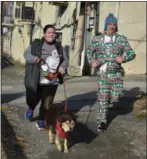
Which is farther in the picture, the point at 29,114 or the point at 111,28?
the point at 29,114

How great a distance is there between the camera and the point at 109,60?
627cm

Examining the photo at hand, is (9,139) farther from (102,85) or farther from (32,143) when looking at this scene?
(102,85)

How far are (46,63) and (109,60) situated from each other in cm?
107

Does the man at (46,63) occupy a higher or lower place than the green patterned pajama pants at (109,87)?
higher

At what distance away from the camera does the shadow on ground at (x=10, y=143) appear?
530cm

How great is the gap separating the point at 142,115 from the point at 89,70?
693 centimetres

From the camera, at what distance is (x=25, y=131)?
629 centimetres

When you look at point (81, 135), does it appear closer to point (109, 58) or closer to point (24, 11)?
point (109, 58)

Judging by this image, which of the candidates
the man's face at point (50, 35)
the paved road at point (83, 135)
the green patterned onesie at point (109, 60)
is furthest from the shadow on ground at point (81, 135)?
the man's face at point (50, 35)

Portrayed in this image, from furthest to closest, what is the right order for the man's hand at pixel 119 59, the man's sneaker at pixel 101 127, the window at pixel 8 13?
the window at pixel 8 13 → the man's sneaker at pixel 101 127 → the man's hand at pixel 119 59

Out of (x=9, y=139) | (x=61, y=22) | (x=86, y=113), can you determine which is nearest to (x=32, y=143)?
(x=9, y=139)

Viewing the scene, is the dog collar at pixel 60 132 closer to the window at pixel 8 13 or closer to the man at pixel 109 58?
the man at pixel 109 58

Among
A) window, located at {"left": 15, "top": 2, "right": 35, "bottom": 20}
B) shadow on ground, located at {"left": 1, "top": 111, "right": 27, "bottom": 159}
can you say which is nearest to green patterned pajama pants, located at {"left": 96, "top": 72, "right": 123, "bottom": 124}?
shadow on ground, located at {"left": 1, "top": 111, "right": 27, "bottom": 159}

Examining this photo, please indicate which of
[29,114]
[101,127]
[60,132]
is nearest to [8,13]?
[29,114]
